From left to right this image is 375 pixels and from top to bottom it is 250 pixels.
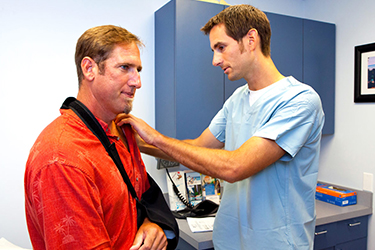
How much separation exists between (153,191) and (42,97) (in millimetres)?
1168

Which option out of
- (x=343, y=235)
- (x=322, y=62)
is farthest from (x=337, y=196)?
(x=322, y=62)

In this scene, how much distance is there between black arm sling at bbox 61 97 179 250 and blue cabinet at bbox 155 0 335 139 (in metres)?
0.83

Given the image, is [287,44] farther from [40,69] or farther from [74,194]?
[74,194]

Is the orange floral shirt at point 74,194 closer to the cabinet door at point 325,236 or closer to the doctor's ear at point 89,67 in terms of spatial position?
the doctor's ear at point 89,67

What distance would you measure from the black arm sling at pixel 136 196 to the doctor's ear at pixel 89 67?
10cm

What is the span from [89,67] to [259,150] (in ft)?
2.51

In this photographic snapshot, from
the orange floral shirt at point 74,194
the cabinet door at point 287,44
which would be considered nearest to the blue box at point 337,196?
the cabinet door at point 287,44

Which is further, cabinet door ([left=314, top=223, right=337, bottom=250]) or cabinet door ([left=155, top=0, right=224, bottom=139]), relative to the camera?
cabinet door ([left=314, top=223, right=337, bottom=250])

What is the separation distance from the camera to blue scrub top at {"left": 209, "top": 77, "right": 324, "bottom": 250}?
1.40 metres

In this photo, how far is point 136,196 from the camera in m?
1.14

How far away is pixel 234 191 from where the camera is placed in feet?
5.26

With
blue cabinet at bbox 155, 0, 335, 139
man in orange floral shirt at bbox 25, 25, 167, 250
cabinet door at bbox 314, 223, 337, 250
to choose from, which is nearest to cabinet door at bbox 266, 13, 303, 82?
blue cabinet at bbox 155, 0, 335, 139

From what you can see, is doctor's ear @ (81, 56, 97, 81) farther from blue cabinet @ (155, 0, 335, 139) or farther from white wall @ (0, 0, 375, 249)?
white wall @ (0, 0, 375, 249)

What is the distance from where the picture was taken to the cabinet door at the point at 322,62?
2.55 m
